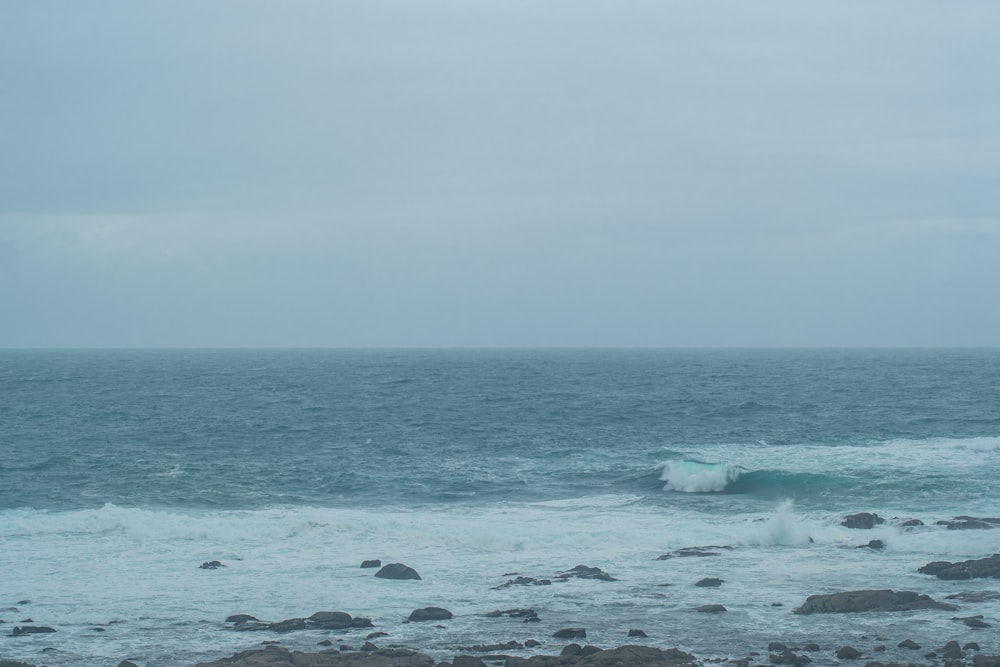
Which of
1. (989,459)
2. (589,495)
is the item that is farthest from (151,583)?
(989,459)

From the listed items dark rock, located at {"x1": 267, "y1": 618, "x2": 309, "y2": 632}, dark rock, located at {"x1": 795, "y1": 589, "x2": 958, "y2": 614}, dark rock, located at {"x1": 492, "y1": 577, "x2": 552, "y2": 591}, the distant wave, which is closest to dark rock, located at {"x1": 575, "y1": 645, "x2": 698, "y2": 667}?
dark rock, located at {"x1": 795, "y1": 589, "x2": 958, "y2": 614}

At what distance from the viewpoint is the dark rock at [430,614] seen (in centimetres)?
2309

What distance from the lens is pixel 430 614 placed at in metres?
23.2

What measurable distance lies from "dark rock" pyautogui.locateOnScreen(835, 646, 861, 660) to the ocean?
0.20 m

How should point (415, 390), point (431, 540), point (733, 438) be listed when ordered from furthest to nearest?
1. point (415, 390)
2. point (733, 438)
3. point (431, 540)

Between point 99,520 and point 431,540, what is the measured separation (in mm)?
12329

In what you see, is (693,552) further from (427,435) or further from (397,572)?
(427,435)

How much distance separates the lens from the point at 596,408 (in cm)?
7506

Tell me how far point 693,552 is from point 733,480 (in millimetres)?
13562

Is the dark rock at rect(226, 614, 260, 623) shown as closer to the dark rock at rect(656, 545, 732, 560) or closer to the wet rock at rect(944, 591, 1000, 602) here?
the dark rock at rect(656, 545, 732, 560)

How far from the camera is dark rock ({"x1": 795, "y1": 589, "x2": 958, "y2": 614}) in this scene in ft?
76.2

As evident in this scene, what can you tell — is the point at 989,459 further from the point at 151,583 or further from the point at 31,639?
the point at 31,639

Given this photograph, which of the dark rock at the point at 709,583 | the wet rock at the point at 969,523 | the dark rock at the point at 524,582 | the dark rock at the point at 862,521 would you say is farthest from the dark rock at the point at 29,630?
Result: the wet rock at the point at 969,523

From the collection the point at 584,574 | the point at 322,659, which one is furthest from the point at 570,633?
the point at 322,659
